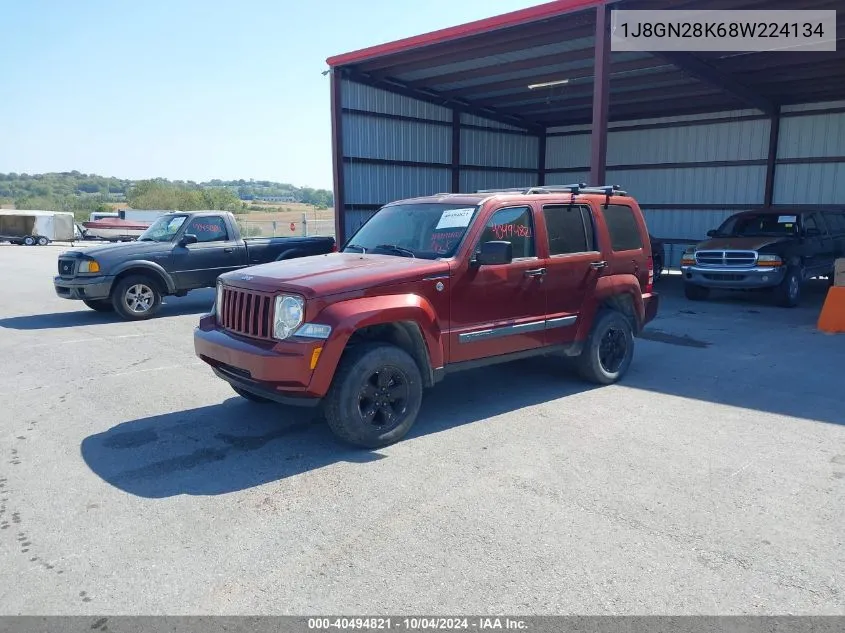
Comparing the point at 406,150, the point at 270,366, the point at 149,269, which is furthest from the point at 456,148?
the point at 270,366

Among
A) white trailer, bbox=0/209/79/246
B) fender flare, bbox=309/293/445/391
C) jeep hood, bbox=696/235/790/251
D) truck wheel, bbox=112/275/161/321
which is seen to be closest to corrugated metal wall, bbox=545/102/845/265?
jeep hood, bbox=696/235/790/251

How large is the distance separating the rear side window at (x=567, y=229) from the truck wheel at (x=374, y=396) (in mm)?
2002

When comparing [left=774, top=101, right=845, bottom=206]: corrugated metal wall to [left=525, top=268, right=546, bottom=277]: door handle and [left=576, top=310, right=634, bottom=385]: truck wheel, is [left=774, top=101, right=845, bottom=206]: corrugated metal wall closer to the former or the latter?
[left=576, top=310, right=634, bottom=385]: truck wheel

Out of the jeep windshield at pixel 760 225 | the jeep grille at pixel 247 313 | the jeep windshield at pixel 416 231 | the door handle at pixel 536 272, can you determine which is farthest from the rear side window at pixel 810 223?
the jeep grille at pixel 247 313

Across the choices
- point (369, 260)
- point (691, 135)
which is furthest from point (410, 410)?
point (691, 135)

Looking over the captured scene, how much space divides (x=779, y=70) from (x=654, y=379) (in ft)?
39.6

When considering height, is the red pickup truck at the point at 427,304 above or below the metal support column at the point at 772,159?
below

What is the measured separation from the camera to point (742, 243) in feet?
41.0

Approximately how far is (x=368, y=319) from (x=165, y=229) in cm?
805

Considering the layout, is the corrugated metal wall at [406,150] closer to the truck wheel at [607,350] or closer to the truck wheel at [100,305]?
the truck wheel at [100,305]

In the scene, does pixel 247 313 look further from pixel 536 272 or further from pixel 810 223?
pixel 810 223

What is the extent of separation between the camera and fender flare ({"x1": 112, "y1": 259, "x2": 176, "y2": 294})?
413 inches

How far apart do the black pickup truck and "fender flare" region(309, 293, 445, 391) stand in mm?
7262

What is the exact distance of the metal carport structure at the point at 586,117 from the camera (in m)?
Answer: 13.7
